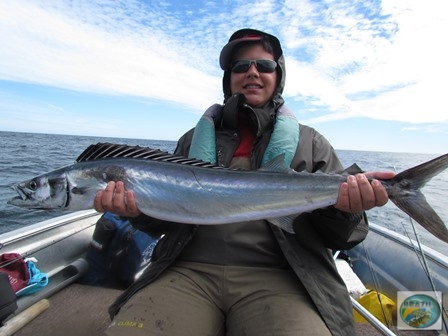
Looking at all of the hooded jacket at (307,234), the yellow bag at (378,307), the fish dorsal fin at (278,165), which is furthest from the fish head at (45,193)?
the yellow bag at (378,307)

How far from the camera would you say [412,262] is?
512cm

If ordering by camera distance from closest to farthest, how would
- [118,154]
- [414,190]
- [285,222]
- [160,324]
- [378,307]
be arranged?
[160,324] < [414,190] < [285,222] < [118,154] < [378,307]

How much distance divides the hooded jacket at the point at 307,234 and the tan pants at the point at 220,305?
145 millimetres

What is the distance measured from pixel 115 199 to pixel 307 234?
1865mm

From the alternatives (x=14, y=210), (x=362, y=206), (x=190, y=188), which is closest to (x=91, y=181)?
(x=190, y=188)

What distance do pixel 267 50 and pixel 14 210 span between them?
11.8 m

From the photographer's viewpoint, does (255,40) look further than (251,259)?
Yes

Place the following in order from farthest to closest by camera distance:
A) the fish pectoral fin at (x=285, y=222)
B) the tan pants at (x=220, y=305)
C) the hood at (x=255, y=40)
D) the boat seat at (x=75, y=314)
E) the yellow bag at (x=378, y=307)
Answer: the yellow bag at (x=378, y=307) → the hood at (x=255, y=40) → the boat seat at (x=75, y=314) → the fish pectoral fin at (x=285, y=222) → the tan pants at (x=220, y=305)

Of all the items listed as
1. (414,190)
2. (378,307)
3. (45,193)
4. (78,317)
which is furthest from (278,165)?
(78,317)

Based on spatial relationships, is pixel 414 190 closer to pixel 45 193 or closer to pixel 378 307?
pixel 378 307

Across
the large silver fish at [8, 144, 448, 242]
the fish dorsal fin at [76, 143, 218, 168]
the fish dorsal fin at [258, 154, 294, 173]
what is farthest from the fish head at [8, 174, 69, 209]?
the fish dorsal fin at [258, 154, 294, 173]

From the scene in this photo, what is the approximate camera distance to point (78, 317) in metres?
4.21

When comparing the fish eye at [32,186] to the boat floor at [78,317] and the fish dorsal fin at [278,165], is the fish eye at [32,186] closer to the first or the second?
the boat floor at [78,317]

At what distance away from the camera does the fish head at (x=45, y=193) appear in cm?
311
